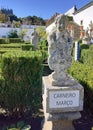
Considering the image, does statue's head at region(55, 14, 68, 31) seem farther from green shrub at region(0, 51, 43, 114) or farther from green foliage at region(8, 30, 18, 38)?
green foliage at region(8, 30, 18, 38)

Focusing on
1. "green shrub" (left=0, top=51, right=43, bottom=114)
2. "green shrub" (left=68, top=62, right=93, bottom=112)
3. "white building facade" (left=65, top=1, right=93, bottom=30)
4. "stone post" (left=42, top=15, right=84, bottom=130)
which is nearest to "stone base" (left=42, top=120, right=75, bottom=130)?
"stone post" (left=42, top=15, right=84, bottom=130)

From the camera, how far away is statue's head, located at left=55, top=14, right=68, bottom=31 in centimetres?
374

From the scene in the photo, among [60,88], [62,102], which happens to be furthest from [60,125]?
[60,88]

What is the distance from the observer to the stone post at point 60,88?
378cm

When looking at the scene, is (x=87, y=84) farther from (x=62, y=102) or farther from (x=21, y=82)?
(x=21, y=82)

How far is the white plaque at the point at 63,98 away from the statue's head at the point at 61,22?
1.01 meters

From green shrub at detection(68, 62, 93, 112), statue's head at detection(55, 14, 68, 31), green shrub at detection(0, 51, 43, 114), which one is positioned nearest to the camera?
statue's head at detection(55, 14, 68, 31)

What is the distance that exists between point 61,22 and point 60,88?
40.9 inches

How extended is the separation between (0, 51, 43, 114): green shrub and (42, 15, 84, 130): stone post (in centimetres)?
97

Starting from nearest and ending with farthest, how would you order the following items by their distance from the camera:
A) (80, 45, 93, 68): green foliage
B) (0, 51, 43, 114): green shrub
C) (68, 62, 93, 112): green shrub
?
1. (68, 62, 93, 112): green shrub
2. (0, 51, 43, 114): green shrub
3. (80, 45, 93, 68): green foliage

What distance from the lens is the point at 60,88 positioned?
378 cm

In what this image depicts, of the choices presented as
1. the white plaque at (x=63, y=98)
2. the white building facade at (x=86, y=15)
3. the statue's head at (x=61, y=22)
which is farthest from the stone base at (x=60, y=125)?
the white building facade at (x=86, y=15)

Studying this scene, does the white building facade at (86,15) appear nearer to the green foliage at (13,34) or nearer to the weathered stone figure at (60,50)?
the green foliage at (13,34)

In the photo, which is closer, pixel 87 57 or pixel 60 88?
pixel 60 88
